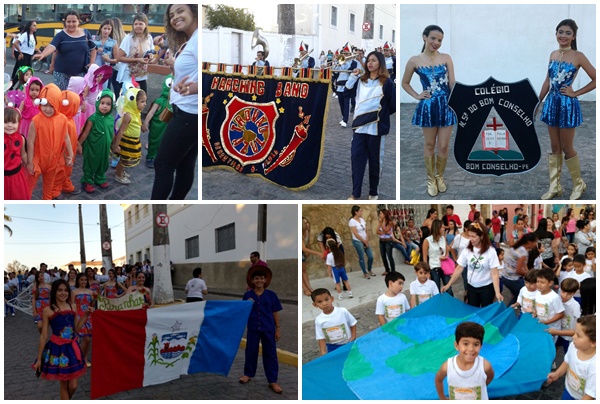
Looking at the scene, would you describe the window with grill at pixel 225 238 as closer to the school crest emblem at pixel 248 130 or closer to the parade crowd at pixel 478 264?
the school crest emblem at pixel 248 130

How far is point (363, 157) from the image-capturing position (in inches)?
203

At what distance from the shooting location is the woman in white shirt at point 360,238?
5531 mm

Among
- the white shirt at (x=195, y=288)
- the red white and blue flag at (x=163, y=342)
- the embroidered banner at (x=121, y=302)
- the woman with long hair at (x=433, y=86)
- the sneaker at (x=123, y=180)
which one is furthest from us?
the white shirt at (x=195, y=288)

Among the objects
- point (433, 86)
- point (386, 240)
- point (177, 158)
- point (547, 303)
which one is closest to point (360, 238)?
point (386, 240)

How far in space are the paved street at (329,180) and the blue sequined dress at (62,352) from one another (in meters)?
1.56

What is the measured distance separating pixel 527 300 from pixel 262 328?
2182 millimetres

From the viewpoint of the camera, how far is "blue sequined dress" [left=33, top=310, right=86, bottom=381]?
4562mm

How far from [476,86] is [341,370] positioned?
106 inches

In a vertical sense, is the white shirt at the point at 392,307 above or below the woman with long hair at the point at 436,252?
below

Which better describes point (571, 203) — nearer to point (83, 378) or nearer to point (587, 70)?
point (587, 70)

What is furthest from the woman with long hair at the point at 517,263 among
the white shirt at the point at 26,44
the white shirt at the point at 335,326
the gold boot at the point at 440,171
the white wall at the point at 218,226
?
the white shirt at the point at 26,44

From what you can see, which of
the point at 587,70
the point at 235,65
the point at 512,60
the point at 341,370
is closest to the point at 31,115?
the point at 235,65

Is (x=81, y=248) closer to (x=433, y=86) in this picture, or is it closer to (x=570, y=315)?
(x=433, y=86)

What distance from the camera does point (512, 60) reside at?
535 cm
